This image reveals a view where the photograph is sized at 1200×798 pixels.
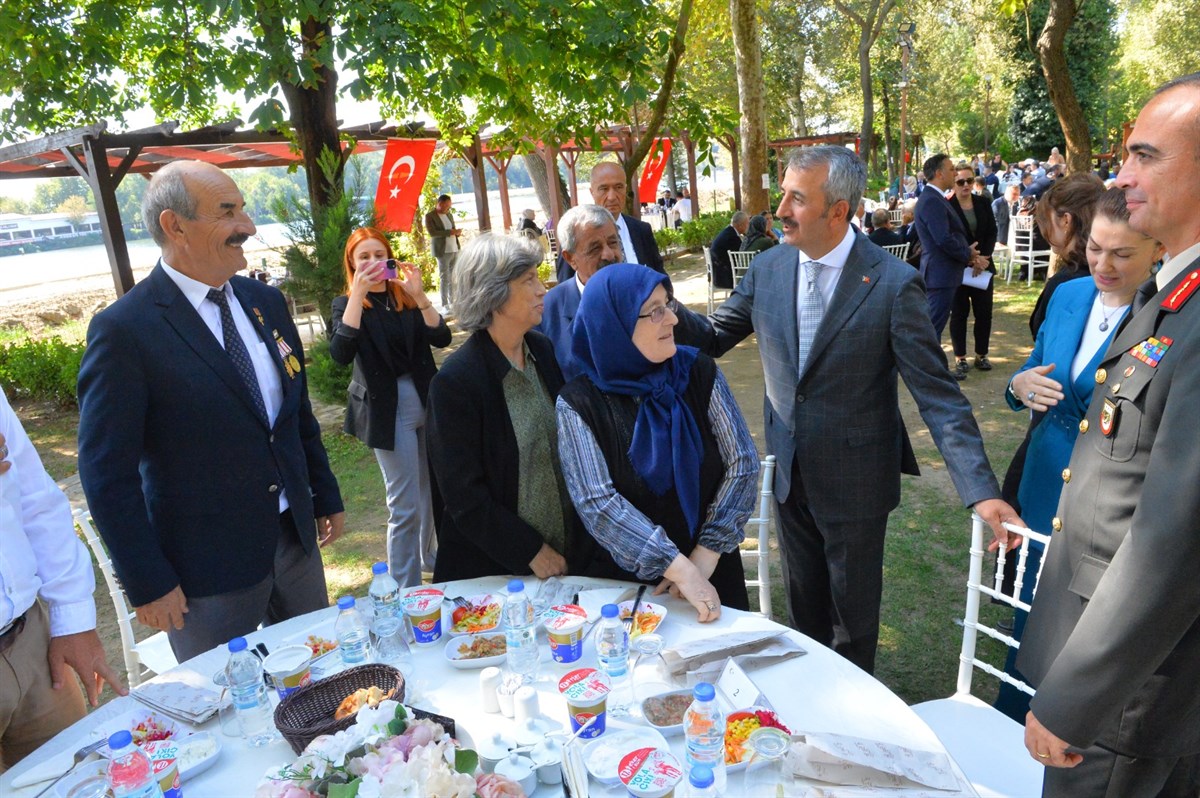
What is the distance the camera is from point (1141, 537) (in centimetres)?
124

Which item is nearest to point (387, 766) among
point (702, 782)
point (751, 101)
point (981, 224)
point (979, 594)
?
point (702, 782)

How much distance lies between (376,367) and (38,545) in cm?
199

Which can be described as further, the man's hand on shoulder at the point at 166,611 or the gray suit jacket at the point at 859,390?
the gray suit jacket at the point at 859,390

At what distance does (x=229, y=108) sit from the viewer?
10602 mm

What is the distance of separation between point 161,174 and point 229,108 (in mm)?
9861

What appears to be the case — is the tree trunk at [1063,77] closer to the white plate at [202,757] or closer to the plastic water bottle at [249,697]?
the plastic water bottle at [249,697]

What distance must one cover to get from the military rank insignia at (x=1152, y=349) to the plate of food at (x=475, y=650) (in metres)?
1.52

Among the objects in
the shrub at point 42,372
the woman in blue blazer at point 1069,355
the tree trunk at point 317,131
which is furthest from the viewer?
the shrub at point 42,372

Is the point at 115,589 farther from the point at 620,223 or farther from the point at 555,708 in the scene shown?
the point at 620,223

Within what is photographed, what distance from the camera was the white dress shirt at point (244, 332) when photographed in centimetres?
227

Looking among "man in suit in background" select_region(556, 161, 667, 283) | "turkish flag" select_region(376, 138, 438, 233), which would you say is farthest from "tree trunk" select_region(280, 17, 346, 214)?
"man in suit in background" select_region(556, 161, 667, 283)

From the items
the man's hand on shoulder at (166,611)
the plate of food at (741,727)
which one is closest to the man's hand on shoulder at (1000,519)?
the plate of food at (741,727)

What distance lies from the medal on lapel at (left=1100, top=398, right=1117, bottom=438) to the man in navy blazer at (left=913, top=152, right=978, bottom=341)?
18.2 feet

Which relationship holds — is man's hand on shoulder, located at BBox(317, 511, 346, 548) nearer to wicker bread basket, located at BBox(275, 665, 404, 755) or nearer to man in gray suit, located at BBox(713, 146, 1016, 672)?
wicker bread basket, located at BBox(275, 665, 404, 755)
